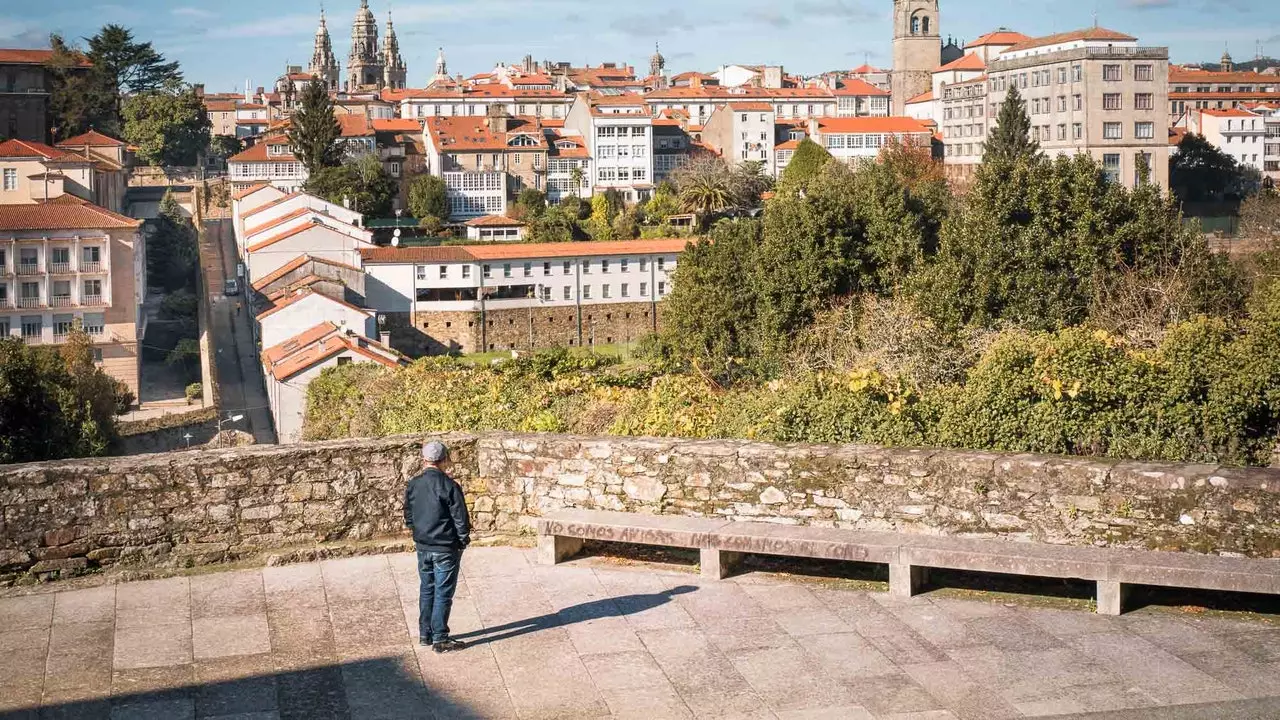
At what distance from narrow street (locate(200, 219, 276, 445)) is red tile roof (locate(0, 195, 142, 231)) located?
6686 millimetres

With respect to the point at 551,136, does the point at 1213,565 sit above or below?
below

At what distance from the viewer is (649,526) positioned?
8828mm

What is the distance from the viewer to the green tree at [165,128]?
331 ft

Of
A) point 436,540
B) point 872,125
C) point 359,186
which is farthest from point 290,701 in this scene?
point 872,125

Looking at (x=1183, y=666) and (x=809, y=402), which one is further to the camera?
(x=809, y=402)

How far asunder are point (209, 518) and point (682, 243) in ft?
223

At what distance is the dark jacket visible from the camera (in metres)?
7.57

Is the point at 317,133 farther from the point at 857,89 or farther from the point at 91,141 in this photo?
the point at 857,89

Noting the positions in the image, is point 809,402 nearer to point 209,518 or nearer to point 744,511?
point 744,511

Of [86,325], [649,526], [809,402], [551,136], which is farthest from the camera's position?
[551,136]

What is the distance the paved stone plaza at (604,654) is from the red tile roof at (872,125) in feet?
325

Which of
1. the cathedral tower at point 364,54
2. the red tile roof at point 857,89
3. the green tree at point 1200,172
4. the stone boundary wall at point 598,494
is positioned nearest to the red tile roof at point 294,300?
the stone boundary wall at point 598,494

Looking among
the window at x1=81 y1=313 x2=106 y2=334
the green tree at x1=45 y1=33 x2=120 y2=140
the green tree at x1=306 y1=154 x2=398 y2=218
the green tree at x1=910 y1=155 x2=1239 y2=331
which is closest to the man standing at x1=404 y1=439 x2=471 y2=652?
the green tree at x1=910 y1=155 x2=1239 y2=331

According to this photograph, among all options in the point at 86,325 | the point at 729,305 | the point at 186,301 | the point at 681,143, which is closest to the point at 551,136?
the point at 681,143
